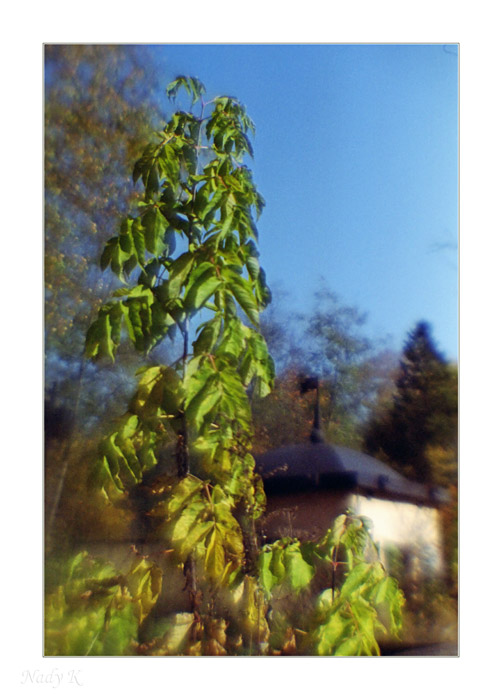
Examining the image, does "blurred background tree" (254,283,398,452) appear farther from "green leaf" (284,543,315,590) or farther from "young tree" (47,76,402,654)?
"green leaf" (284,543,315,590)

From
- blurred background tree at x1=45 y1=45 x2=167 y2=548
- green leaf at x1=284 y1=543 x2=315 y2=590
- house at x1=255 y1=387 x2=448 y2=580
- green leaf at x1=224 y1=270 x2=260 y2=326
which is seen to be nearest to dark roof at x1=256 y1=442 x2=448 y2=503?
house at x1=255 y1=387 x2=448 y2=580

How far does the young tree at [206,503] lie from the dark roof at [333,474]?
7 centimetres

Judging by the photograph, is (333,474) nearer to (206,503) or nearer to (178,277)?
(206,503)

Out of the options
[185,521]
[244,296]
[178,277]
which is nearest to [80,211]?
[178,277]

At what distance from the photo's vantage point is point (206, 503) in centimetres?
224

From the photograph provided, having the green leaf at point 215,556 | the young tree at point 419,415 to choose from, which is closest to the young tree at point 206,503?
the green leaf at point 215,556

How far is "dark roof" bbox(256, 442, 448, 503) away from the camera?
2.24 metres

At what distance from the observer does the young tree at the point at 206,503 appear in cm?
224

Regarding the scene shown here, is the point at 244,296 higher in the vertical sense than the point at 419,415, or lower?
higher

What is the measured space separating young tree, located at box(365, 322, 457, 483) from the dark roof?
4 cm

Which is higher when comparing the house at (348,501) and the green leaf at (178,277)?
the green leaf at (178,277)

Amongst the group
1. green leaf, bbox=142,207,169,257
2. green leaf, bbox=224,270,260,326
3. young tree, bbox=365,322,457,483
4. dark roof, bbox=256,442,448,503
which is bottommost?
dark roof, bbox=256,442,448,503

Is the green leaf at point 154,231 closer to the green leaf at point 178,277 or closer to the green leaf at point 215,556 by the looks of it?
the green leaf at point 178,277

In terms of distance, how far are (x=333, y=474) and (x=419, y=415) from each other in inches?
13.3
